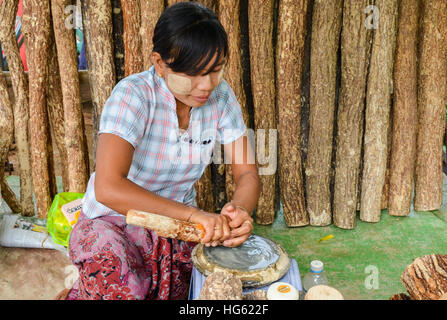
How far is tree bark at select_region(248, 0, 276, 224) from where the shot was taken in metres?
2.96

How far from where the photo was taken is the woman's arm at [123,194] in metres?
1.67

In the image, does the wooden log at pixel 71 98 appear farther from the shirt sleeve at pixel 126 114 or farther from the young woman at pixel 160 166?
the shirt sleeve at pixel 126 114

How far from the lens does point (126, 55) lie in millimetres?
3006

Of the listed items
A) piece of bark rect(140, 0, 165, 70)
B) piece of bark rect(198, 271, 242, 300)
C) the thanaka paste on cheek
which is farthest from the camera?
piece of bark rect(140, 0, 165, 70)

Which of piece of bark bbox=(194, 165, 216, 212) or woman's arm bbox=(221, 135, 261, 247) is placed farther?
piece of bark bbox=(194, 165, 216, 212)

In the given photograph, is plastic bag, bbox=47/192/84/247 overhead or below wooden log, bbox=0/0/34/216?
below

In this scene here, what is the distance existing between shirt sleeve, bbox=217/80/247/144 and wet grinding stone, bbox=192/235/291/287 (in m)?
0.55

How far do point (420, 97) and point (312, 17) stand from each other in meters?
1.10

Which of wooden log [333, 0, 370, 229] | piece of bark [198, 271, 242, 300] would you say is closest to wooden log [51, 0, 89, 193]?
wooden log [333, 0, 370, 229]

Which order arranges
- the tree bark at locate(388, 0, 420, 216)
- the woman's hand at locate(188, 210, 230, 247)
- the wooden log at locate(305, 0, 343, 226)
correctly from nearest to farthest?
1. the woman's hand at locate(188, 210, 230, 247)
2. the wooden log at locate(305, 0, 343, 226)
3. the tree bark at locate(388, 0, 420, 216)

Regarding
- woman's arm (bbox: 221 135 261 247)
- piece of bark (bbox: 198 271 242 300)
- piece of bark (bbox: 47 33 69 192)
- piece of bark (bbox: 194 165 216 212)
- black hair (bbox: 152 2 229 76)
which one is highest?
black hair (bbox: 152 2 229 76)

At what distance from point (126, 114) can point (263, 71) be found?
1573 mm

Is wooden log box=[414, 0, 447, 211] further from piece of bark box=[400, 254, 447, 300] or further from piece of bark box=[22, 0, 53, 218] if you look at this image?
piece of bark box=[22, 0, 53, 218]
